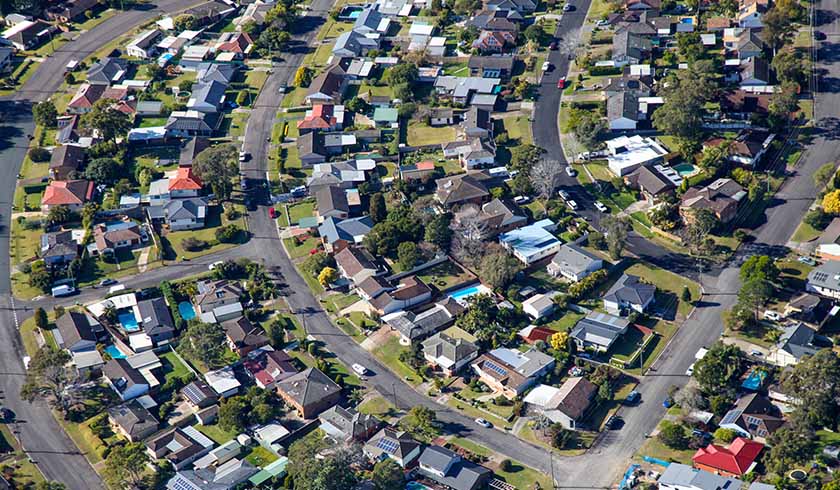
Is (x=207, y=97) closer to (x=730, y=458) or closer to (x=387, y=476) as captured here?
(x=387, y=476)

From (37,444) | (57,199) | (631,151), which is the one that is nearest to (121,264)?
(57,199)

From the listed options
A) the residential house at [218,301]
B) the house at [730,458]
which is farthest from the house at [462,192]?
the house at [730,458]

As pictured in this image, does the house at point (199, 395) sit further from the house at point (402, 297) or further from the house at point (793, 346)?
the house at point (793, 346)

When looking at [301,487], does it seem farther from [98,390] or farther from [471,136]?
[471,136]

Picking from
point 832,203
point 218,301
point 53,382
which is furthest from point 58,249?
point 832,203

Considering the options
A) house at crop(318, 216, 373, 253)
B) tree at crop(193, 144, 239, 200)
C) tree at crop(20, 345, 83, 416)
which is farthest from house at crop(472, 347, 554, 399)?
tree at crop(193, 144, 239, 200)

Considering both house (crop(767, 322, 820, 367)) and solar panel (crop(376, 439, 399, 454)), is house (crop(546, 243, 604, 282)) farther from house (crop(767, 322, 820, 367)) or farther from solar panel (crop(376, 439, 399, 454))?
solar panel (crop(376, 439, 399, 454))
